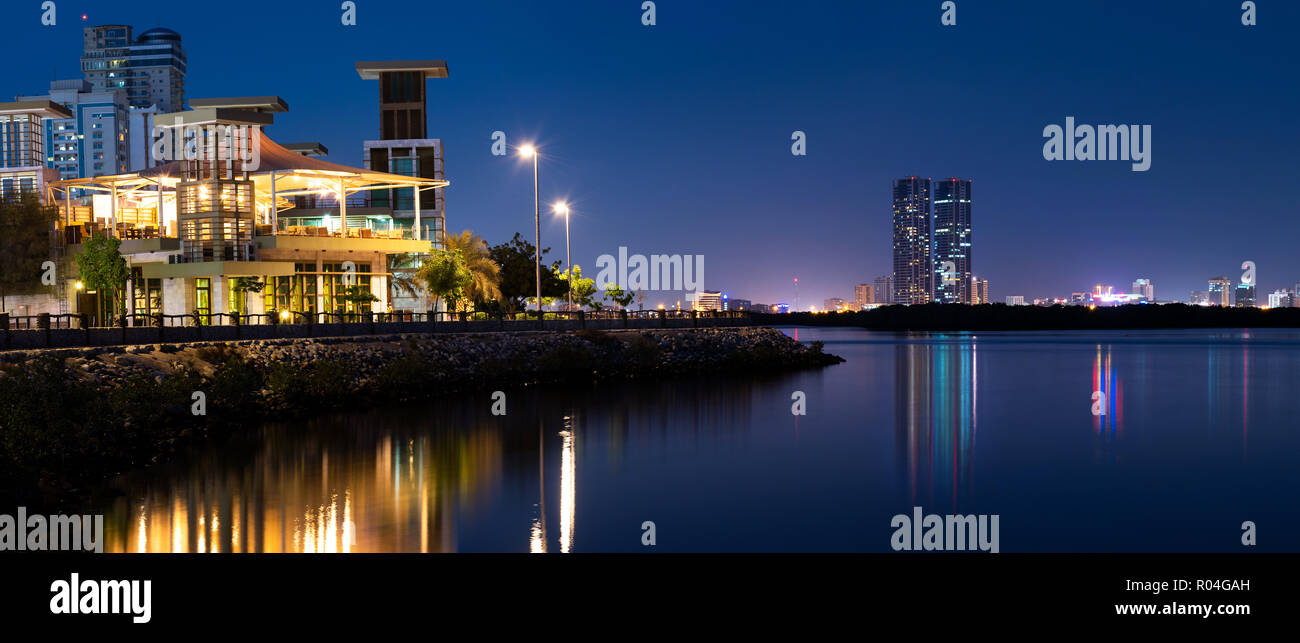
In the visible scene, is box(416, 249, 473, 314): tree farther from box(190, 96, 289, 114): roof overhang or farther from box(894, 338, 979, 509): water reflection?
box(190, 96, 289, 114): roof overhang

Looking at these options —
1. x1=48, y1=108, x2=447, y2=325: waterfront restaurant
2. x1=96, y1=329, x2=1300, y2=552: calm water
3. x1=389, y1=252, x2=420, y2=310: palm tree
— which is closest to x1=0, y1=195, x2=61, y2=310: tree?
x1=48, y1=108, x2=447, y2=325: waterfront restaurant

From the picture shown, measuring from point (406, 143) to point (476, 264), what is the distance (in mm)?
20519

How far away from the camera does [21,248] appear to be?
2443 inches

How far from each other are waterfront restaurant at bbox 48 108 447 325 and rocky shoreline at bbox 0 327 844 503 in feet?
32.8

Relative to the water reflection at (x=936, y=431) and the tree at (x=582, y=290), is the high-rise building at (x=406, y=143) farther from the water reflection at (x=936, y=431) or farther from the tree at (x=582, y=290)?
the water reflection at (x=936, y=431)

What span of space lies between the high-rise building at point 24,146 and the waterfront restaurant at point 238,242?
29.9 ft

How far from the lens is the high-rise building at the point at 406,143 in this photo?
3487 inches

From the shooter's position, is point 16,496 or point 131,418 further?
point 131,418
